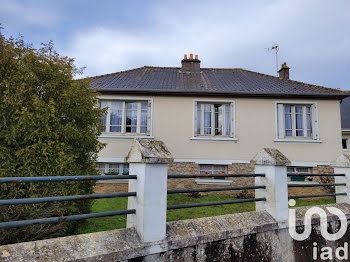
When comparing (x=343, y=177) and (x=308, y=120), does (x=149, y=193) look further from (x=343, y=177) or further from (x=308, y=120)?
(x=308, y=120)

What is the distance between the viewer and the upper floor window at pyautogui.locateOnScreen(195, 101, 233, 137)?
941cm

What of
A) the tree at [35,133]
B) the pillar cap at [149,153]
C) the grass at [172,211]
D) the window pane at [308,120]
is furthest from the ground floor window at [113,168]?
the window pane at [308,120]

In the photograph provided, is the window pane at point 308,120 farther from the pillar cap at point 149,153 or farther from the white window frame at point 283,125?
the pillar cap at point 149,153

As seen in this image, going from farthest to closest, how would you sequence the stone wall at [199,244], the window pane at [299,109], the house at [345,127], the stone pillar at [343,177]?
the house at [345,127]
the window pane at [299,109]
the stone pillar at [343,177]
the stone wall at [199,244]

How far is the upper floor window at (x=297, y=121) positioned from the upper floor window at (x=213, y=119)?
220 cm

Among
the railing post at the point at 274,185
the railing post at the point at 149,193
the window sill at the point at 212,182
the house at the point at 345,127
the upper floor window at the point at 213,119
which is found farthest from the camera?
the house at the point at 345,127

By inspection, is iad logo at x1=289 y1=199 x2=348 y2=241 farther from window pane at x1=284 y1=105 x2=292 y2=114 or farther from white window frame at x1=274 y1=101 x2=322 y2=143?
window pane at x1=284 y1=105 x2=292 y2=114

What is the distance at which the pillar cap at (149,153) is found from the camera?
2.18 m

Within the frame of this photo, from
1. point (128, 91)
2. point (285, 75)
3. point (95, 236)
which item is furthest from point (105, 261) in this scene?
point (285, 75)

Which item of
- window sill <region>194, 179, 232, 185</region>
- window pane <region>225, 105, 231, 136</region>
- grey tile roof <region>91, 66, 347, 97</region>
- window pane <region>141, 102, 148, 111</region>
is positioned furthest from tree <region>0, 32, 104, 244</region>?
window pane <region>225, 105, 231, 136</region>

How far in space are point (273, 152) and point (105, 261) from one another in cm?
263

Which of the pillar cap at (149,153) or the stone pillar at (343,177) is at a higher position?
the pillar cap at (149,153)

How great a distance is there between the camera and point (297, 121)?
9.53 meters

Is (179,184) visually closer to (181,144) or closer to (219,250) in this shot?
(181,144)
